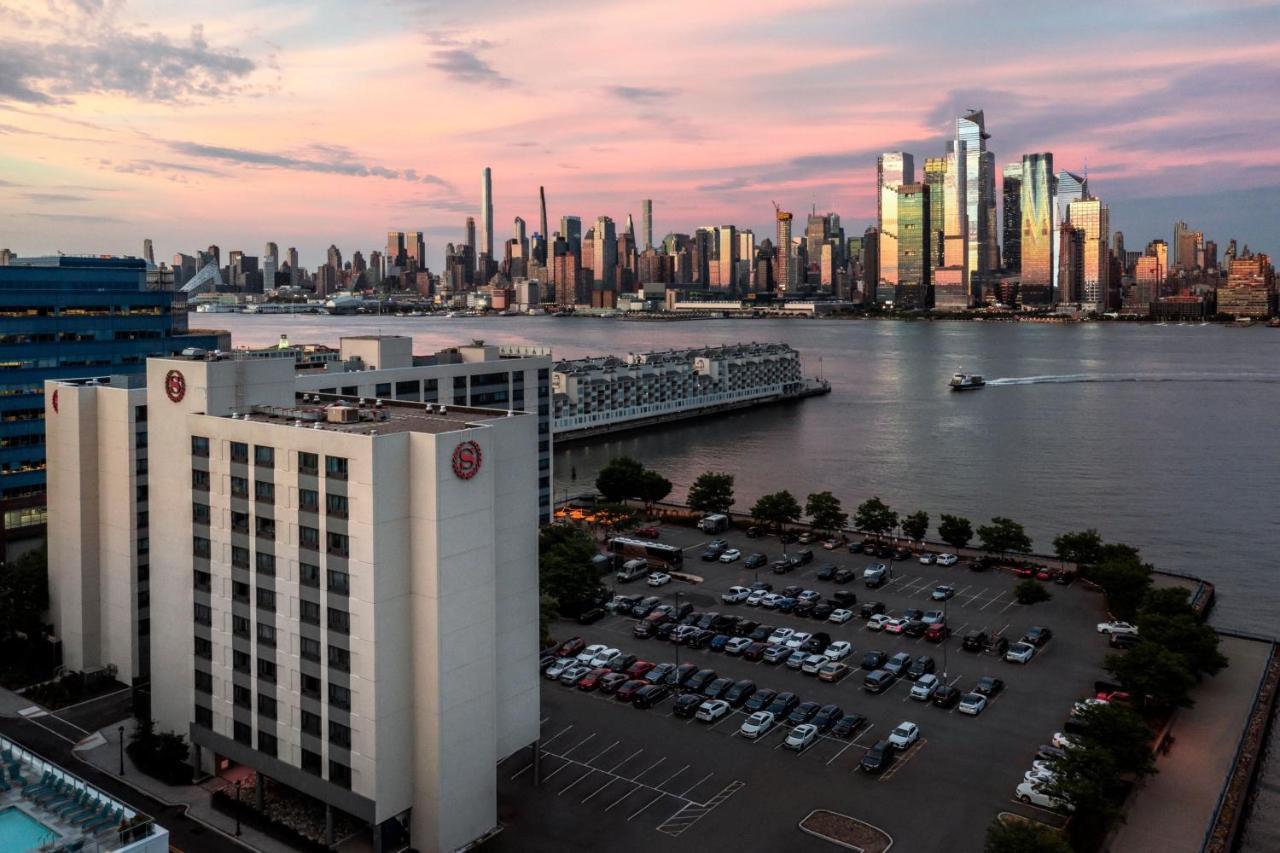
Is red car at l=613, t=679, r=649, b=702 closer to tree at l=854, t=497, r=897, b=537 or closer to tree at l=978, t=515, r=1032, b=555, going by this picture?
tree at l=978, t=515, r=1032, b=555

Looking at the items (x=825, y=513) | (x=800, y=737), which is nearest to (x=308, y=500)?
(x=800, y=737)

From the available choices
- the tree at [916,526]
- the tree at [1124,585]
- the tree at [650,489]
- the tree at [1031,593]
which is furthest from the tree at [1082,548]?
the tree at [650,489]

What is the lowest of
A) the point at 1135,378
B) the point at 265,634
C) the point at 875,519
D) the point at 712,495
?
the point at 875,519

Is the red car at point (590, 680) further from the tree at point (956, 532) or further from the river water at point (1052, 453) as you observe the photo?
the tree at point (956, 532)

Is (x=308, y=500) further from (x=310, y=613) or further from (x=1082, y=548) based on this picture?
(x=1082, y=548)

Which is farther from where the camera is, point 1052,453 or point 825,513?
point 1052,453

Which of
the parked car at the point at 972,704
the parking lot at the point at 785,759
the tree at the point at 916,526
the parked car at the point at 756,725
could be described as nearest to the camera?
the parking lot at the point at 785,759

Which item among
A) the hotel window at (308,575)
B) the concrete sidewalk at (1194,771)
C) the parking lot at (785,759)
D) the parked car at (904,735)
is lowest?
the concrete sidewalk at (1194,771)

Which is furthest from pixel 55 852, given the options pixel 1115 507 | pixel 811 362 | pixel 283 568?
pixel 811 362

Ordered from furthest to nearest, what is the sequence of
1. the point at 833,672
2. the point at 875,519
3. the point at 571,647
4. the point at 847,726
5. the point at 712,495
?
the point at 712,495 < the point at 875,519 < the point at 571,647 < the point at 833,672 < the point at 847,726
